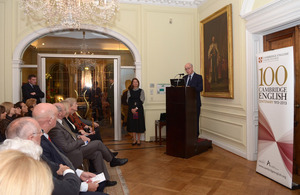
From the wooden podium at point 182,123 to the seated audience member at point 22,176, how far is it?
410 cm

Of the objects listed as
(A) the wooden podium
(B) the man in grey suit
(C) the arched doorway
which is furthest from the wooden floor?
(C) the arched doorway

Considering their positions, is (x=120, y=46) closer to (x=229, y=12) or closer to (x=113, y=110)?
(x=113, y=110)

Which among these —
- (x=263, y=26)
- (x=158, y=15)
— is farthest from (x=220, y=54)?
(x=158, y=15)

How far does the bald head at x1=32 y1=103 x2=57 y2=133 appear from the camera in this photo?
2.46 metres

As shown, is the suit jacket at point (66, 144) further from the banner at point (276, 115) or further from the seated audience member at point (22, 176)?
the banner at point (276, 115)

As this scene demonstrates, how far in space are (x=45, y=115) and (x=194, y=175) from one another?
2.59 m

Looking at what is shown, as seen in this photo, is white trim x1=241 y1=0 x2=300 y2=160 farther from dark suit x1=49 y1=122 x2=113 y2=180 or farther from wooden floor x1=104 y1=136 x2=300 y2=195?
dark suit x1=49 y1=122 x2=113 y2=180

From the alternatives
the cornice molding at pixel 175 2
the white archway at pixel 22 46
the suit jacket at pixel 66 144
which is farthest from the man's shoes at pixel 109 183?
the cornice molding at pixel 175 2

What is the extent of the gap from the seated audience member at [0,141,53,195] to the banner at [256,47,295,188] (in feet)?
11.1

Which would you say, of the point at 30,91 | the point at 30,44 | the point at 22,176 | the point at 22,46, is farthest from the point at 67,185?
the point at 30,44

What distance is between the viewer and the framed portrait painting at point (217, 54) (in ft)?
17.6

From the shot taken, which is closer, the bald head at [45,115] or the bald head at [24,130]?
the bald head at [24,130]

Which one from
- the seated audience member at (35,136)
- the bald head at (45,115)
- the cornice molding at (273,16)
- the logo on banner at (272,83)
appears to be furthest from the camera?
the cornice molding at (273,16)

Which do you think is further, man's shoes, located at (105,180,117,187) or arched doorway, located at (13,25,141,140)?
arched doorway, located at (13,25,141,140)
